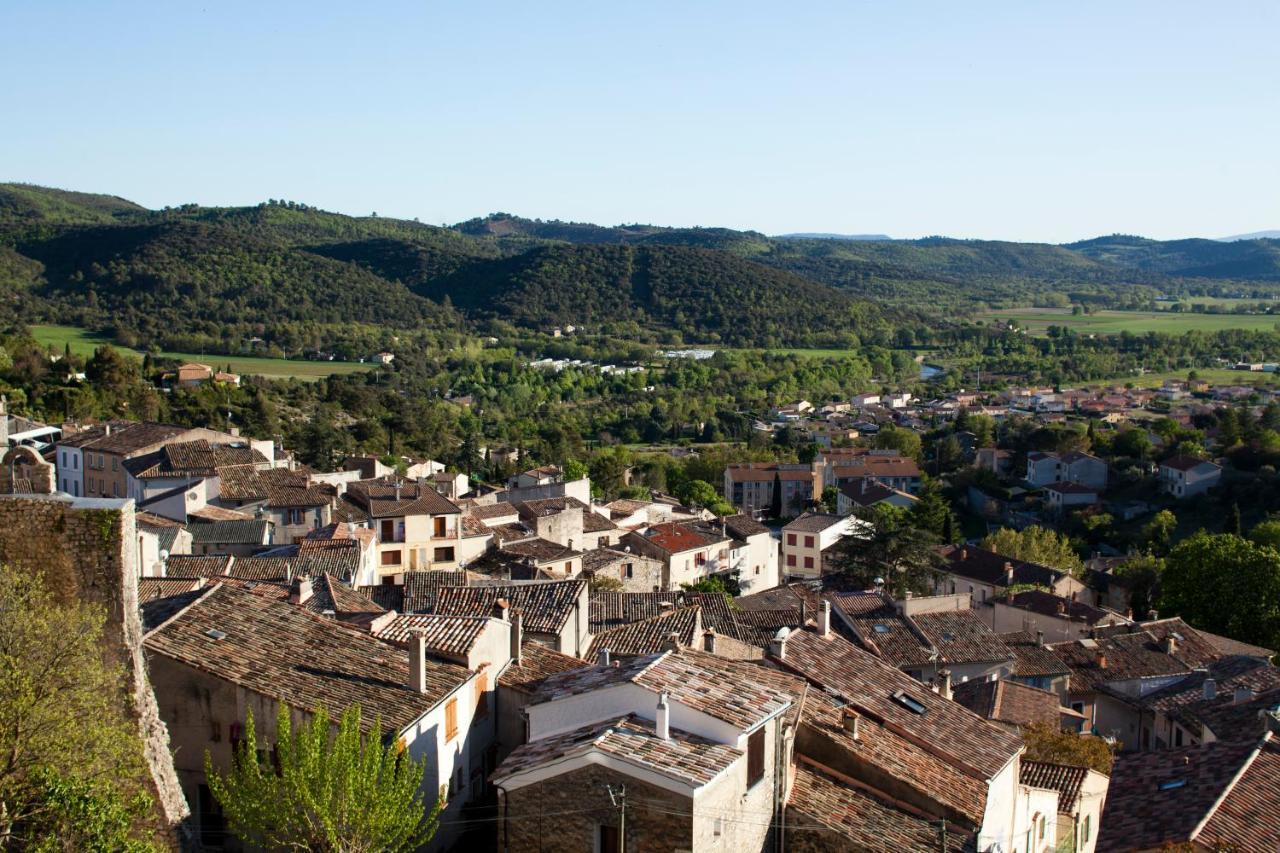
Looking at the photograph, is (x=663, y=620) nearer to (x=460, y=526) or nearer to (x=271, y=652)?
(x=271, y=652)

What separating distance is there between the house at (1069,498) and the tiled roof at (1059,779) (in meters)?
62.5

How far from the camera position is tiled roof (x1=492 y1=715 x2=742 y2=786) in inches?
443

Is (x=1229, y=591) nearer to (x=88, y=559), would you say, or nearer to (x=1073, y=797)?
(x=1073, y=797)

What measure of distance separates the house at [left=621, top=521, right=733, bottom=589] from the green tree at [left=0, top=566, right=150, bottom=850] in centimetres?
3161

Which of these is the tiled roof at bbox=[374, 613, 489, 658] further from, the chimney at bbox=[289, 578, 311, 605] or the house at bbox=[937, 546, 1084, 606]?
the house at bbox=[937, 546, 1084, 606]

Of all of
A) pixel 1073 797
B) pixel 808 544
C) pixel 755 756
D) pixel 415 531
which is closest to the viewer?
pixel 755 756

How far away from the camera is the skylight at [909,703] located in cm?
1632

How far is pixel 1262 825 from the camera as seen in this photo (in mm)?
18016

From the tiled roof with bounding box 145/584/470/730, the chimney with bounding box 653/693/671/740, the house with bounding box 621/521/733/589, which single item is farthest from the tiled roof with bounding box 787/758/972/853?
the house with bounding box 621/521/733/589

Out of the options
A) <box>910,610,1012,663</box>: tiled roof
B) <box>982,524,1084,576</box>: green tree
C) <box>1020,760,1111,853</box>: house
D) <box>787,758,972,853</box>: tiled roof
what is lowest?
<box>982,524,1084,576</box>: green tree

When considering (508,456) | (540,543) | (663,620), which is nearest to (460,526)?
(540,543)

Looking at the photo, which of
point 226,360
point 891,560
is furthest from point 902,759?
point 226,360

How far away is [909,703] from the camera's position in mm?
16500

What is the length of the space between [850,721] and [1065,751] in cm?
725
